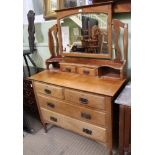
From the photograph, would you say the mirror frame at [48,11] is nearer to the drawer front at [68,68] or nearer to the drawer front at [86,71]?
the drawer front at [68,68]

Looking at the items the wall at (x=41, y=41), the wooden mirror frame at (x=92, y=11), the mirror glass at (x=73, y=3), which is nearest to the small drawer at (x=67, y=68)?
the wooden mirror frame at (x=92, y=11)

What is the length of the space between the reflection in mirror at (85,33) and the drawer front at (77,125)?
0.69 meters

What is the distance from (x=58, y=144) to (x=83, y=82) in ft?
2.63

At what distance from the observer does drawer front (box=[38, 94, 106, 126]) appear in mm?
1339

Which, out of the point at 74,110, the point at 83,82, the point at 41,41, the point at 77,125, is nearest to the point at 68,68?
the point at 83,82

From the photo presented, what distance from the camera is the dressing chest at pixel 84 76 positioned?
1333 millimetres

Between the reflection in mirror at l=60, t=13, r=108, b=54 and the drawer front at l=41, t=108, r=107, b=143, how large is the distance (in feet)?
2.26

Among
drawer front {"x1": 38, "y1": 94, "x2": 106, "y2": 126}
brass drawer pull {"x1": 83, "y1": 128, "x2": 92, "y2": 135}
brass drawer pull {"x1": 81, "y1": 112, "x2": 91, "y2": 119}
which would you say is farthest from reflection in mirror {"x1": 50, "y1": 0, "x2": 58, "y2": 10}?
brass drawer pull {"x1": 83, "y1": 128, "x2": 92, "y2": 135}

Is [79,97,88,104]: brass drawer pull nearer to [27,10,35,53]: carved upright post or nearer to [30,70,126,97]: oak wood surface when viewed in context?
[30,70,126,97]: oak wood surface

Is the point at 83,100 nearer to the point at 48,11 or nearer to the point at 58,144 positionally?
the point at 58,144

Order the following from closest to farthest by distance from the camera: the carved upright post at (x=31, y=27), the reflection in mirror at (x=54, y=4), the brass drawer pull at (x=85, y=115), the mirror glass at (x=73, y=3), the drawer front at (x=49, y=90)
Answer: the brass drawer pull at (x=85, y=115) → the drawer front at (x=49, y=90) → the mirror glass at (x=73, y=3) → the reflection in mirror at (x=54, y=4) → the carved upright post at (x=31, y=27)
